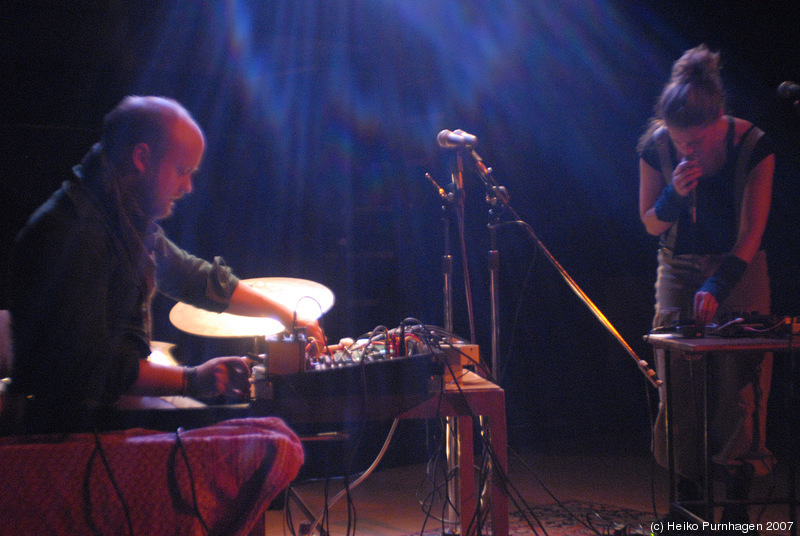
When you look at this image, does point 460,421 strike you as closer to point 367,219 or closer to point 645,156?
point 645,156

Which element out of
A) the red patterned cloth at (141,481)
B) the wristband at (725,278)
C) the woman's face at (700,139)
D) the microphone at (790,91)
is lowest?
the red patterned cloth at (141,481)

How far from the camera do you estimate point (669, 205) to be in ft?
6.44

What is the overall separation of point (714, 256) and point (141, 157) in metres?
1.81

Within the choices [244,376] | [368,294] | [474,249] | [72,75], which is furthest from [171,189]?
[474,249]

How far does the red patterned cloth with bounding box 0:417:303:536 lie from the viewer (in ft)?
3.12

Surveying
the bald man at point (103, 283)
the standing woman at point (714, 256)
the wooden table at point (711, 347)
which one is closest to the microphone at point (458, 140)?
the standing woman at point (714, 256)

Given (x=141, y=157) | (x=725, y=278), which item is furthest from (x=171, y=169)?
(x=725, y=278)

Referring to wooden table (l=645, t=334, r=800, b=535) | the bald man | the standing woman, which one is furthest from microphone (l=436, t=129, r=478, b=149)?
the bald man

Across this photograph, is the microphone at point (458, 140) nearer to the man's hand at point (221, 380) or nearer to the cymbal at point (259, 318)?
the cymbal at point (259, 318)

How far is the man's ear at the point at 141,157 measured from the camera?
4.05 ft

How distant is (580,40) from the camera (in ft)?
13.2

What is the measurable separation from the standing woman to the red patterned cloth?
4.58 ft

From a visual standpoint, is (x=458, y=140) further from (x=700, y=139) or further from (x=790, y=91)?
(x=790, y=91)

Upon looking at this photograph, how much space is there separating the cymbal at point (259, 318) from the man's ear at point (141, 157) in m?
0.61
